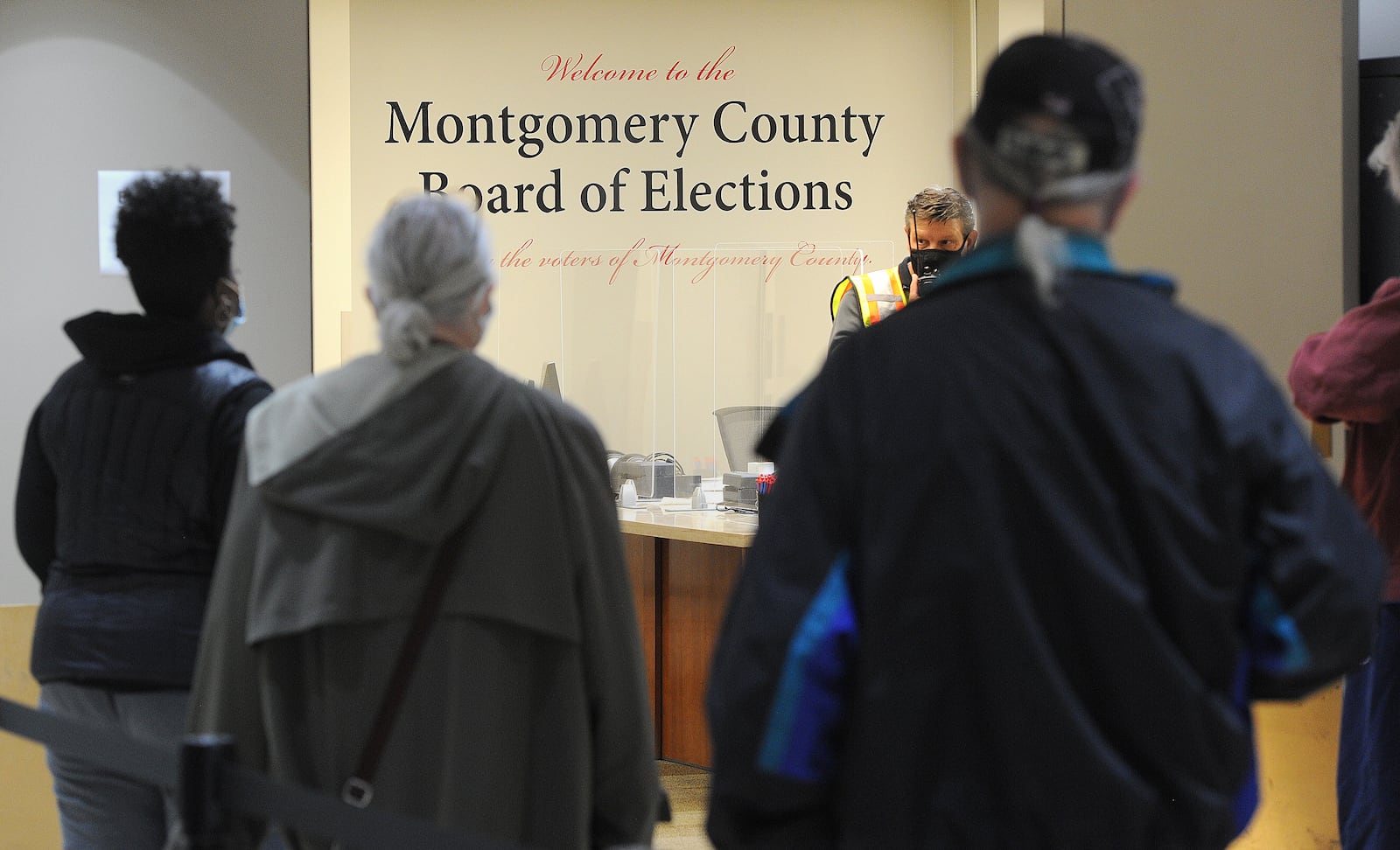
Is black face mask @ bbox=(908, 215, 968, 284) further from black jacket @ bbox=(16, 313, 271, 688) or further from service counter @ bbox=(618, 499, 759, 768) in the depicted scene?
black jacket @ bbox=(16, 313, 271, 688)

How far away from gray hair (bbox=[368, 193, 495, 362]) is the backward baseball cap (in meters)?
0.72

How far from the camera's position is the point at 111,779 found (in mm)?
2033

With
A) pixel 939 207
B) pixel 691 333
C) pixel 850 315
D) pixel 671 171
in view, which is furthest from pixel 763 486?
pixel 671 171

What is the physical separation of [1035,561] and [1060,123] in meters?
0.39

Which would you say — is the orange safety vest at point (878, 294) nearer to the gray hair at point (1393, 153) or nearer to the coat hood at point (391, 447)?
the gray hair at point (1393, 153)

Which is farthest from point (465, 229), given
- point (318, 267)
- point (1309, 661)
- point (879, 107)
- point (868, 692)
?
point (879, 107)

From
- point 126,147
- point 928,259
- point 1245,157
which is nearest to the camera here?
point 1245,157

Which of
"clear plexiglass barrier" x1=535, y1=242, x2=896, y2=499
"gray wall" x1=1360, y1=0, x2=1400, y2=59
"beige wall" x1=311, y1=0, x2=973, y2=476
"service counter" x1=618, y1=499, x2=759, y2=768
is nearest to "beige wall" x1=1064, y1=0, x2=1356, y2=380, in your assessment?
"gray wall" x1=1360, y1=0, x2=1400, y2=59

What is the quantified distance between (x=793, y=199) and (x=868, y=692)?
617cm

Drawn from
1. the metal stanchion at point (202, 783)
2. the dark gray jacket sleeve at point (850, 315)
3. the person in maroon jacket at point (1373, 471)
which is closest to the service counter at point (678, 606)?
the dark gray jacket sleeve at point (850, 315)

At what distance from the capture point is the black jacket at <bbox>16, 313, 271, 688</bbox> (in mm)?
2002

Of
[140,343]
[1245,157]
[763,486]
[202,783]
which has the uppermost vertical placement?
[1245,157]

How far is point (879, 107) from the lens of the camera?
7.23m

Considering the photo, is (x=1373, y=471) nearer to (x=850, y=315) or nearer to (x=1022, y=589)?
(x=1022, y=589)
